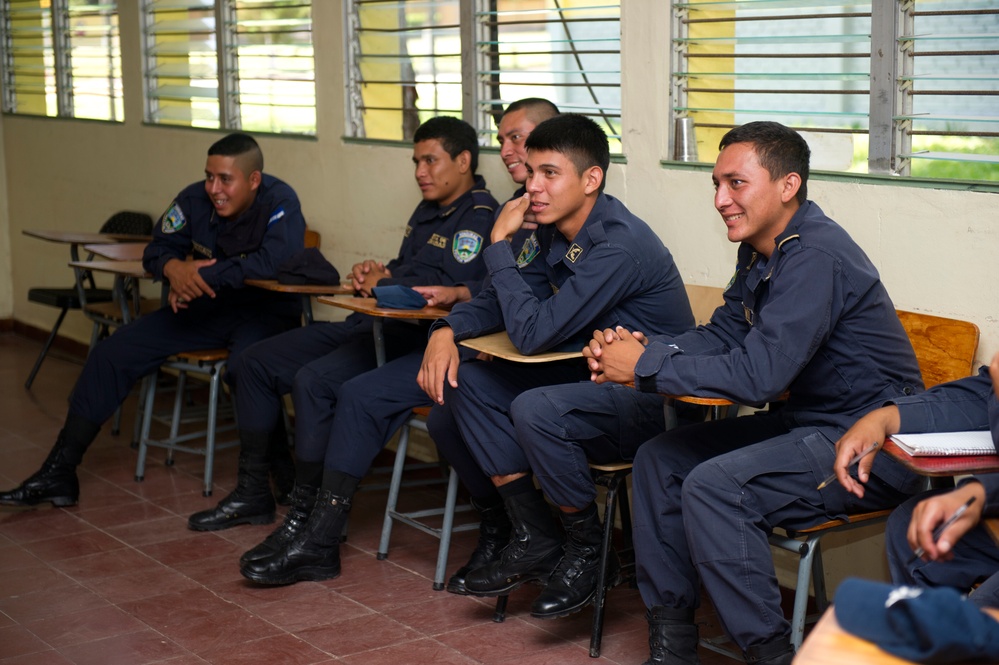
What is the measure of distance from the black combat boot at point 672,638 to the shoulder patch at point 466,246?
1.61 metres

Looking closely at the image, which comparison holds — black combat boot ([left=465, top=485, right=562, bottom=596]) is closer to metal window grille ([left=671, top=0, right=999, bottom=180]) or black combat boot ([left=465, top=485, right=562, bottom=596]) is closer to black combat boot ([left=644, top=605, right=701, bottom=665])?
black combat boot ([left=644, top=605, right=701, bottom=665])

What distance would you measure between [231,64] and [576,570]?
144 inches

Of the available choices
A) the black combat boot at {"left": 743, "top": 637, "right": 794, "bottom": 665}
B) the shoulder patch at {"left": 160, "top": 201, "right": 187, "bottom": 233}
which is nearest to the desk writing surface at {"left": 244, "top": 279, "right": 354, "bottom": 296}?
the shoulder patch at {"left": 160, "top": 201, "right": 187, "bottom": 233}

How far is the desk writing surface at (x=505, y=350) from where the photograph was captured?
309 cm

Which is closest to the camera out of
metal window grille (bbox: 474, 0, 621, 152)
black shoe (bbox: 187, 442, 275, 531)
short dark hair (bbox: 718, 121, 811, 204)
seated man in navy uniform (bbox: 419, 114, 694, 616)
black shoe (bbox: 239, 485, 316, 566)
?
short dark hair (bbox: 718, 121, 811, 204)

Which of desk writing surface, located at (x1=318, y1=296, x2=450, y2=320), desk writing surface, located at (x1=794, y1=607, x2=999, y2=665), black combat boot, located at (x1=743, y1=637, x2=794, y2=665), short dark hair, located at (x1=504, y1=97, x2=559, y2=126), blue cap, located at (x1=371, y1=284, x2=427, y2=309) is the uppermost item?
short dark hair, located at (x1=504, y1=97, x2=559, y2=126)

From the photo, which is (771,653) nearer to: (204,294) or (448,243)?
(448,243)

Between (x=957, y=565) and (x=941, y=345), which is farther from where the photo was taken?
(x=941, y=345)

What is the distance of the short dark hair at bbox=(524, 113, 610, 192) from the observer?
3.40 metres

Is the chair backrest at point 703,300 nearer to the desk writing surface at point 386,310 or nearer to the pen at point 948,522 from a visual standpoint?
the desk writing surface at point 386,310

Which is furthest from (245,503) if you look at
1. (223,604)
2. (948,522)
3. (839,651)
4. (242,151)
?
(839,651)

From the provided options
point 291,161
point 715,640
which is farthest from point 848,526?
point 291,161

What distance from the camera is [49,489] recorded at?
15.2 feet

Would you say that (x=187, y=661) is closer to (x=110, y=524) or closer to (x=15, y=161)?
(x=110, y=524)
